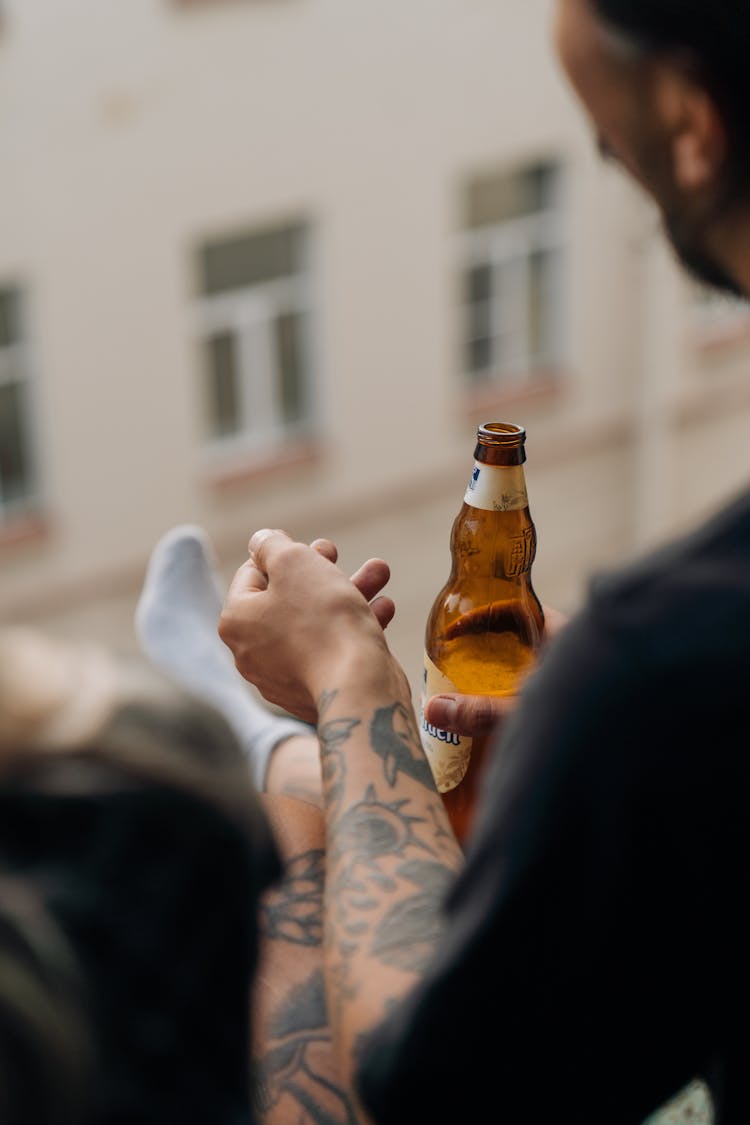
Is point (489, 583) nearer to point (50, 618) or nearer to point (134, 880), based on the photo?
point (134, 880)

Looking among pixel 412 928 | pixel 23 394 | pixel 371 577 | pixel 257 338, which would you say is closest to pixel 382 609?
pixel 371 577

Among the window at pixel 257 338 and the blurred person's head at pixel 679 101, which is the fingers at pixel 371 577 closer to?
the blurred person's head at pixel 679 101

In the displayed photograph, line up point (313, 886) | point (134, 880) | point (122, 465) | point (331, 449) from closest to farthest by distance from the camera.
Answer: point (134, 880) < point (313, 886) < point (122, 465) < point (331, 449)

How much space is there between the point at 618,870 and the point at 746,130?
1.00ft

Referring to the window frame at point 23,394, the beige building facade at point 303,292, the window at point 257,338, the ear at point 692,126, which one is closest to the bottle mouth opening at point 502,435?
the ear at point 692,126

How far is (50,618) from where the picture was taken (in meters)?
5.05

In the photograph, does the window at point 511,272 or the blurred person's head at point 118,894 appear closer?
the blurred person's head at point 118,894

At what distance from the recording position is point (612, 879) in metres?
0.59

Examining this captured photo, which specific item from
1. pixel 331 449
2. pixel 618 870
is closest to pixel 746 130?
pixel 618 870

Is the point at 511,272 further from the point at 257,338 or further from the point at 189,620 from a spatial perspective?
the point at 189,620

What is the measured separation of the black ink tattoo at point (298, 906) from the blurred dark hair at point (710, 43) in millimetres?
524

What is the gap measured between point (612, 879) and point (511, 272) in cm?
508

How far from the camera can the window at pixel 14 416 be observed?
15.0 feet

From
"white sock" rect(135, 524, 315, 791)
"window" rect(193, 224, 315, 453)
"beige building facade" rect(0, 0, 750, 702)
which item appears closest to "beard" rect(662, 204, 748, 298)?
"white sock" rect(135, 524, 315, 791)
